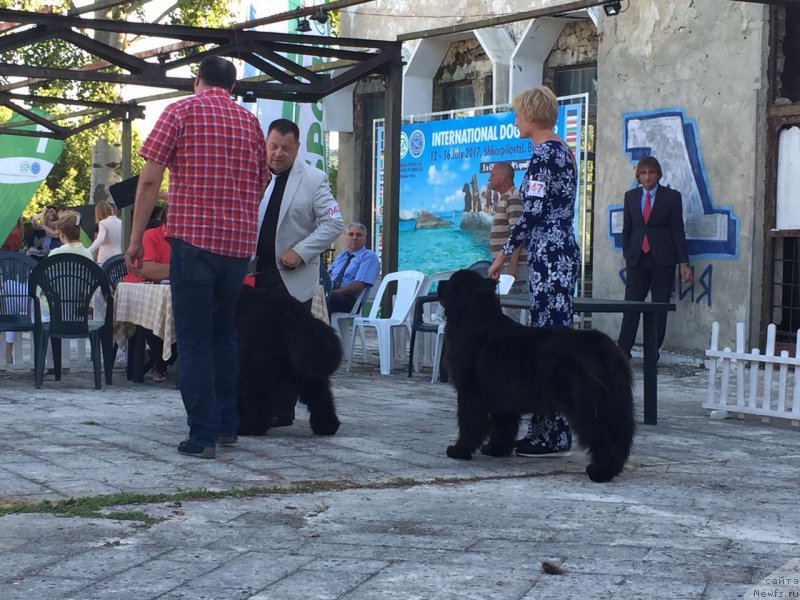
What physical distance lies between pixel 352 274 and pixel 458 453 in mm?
6175

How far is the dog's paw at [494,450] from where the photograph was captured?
6477 millimetres

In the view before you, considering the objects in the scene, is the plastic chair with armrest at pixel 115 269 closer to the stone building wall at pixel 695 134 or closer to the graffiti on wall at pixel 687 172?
the stone building wall at pixel 695 134

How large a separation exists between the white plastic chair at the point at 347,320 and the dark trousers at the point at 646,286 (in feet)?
8.24

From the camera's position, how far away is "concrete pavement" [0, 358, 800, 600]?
3.88 metres

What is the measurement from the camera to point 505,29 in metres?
16.3

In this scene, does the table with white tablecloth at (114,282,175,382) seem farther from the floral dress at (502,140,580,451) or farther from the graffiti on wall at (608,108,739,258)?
the graffiti on wall at (608,108,739,258)

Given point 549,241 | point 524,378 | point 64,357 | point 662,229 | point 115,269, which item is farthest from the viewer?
point 662,229

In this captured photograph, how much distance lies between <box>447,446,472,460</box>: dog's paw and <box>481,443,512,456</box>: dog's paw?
0.19 meters

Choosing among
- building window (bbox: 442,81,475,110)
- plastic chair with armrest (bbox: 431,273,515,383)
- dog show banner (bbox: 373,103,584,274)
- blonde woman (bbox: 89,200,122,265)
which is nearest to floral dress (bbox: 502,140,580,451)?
plastic chair with armrest (bbox: 431,273,515,383)

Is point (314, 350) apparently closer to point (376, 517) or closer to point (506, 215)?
point (376, 517)

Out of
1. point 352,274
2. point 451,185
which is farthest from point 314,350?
point 451,185

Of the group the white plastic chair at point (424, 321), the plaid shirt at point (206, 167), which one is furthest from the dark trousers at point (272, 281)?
the white plastic chair at point (424, 321)

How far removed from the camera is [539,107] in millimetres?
6492

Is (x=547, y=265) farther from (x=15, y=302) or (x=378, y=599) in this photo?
(x=15, y=302)
